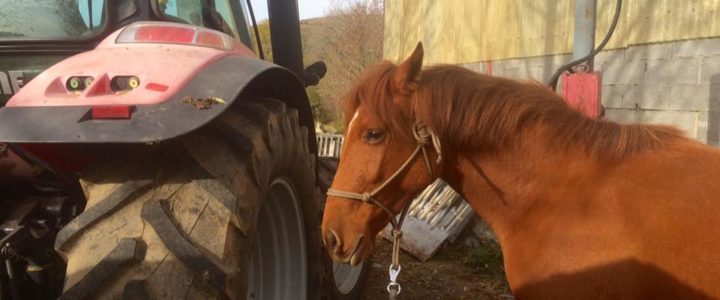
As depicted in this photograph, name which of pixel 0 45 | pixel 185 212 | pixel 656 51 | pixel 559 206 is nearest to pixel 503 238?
pixel 559 206

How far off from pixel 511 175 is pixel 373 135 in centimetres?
55

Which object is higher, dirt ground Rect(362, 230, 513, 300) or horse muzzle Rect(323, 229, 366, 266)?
horse muzzle Rect(323, 229, 366, 266)

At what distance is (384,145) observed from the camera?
2.06 metres

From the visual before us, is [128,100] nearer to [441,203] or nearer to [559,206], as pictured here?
[559,206]

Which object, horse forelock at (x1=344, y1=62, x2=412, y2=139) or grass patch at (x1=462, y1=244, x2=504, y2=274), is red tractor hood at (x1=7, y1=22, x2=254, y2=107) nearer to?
horse forelock at (x1=344, y1=62, x2=412, y2=139)

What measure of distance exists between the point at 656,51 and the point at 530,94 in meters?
2.41

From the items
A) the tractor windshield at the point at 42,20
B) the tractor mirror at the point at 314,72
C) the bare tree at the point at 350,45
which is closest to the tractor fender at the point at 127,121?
the tractor windshield at the point at 42,20

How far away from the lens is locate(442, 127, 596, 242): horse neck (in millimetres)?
2002

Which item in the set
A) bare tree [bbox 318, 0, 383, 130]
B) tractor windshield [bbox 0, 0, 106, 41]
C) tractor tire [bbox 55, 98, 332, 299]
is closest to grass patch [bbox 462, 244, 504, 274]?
tractor tire [bbox 55, 98, 332, 299]

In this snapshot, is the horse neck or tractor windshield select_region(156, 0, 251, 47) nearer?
the horse neck

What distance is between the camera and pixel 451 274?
14.5 feet

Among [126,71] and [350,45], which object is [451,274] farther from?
[350,45]

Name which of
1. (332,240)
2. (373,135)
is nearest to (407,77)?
(373,135)

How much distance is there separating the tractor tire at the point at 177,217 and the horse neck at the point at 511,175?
77cm
